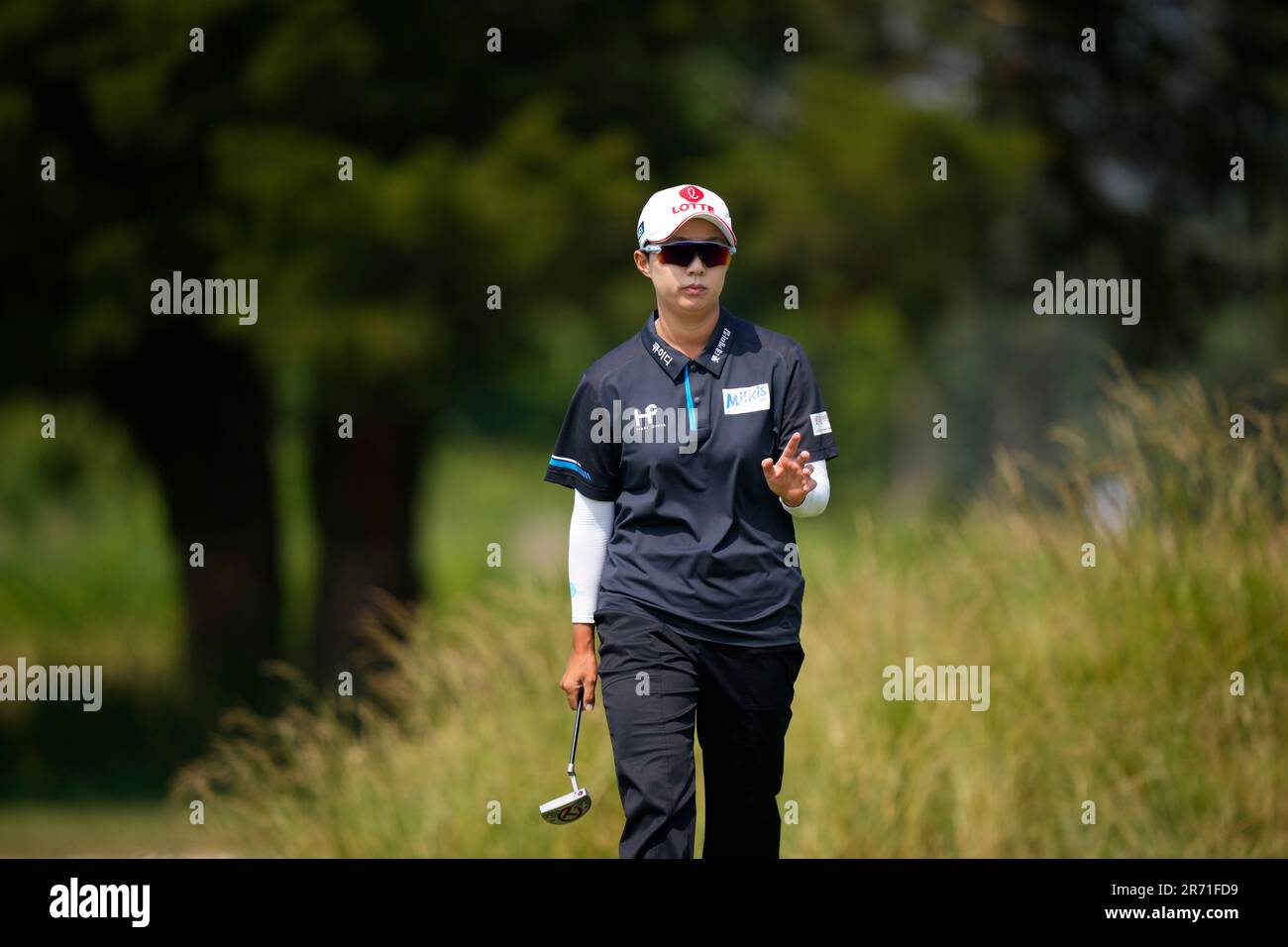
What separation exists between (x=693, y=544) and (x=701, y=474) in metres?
0.19

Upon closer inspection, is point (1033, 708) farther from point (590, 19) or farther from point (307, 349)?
point (590, 19)

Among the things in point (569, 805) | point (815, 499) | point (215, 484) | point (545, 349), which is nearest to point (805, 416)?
point (815, 499)

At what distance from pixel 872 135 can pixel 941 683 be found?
264 inches

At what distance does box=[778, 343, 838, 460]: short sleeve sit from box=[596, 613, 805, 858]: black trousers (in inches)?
21.8

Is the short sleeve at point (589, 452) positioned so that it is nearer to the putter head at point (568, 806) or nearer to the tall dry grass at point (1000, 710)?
the putter head at point (568, 806)

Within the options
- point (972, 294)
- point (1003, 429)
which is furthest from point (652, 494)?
point (1003, 429)

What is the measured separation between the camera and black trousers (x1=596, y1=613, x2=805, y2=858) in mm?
4461

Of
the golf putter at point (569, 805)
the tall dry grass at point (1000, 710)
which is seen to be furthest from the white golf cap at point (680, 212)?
the tall dry grass at point (1000, 710)

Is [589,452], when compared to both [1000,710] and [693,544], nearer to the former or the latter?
[693,544]

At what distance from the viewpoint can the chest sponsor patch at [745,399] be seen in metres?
4.55

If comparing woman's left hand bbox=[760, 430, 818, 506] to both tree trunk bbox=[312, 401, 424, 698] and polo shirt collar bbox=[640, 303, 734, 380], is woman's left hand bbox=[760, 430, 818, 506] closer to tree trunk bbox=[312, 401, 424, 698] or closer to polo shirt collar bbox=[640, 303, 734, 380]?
polo shirt collar bbox=[640, 303, 734, 380]

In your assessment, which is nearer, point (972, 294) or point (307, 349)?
point (307, 349)

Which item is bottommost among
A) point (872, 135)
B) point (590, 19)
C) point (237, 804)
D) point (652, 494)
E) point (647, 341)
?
point (237, 804)

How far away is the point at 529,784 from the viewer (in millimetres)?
6953
